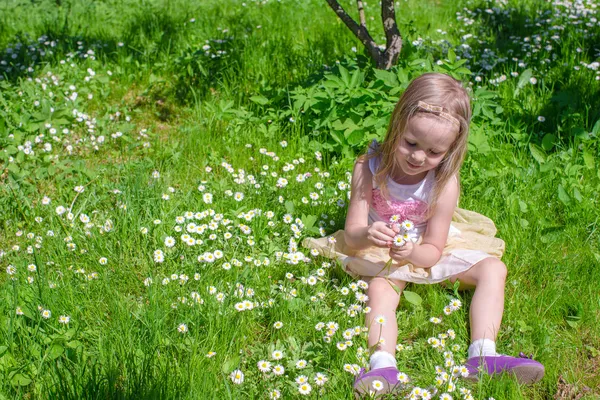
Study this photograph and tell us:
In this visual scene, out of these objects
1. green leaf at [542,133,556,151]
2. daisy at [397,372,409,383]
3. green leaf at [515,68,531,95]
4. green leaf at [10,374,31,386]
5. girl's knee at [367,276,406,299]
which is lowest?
green leaf at [10,374,31,386]

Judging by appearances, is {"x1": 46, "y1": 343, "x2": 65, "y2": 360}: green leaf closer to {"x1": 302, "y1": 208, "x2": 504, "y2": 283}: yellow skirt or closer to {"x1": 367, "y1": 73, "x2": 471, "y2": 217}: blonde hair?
{"x1": 302, "y1": 208, "x2": 504, "y2": 283}: yellow skirt

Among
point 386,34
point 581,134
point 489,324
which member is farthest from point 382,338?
point 386,34

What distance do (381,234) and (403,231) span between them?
203 millimetres

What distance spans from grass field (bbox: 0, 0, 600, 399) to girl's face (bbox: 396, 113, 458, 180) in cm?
59

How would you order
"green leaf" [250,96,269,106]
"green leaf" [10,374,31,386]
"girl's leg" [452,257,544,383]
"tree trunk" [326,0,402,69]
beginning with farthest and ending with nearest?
"green leaf" [250,96,269,106], "tree trunk" [326,0,402,69], "girl's leg" [452,257,544,383], "green leaf" [10,374,31,386]

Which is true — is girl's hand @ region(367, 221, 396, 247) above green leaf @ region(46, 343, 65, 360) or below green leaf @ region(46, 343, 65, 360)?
above

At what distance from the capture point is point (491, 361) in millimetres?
2338

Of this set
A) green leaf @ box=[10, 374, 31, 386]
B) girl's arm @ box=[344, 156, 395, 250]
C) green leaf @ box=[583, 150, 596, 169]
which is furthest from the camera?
green leaf @ box=[583, 150, 596, 169]

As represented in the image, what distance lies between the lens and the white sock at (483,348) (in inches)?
95.6

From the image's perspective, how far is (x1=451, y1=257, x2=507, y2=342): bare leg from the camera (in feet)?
8.30

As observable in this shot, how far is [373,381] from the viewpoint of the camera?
2.22 m

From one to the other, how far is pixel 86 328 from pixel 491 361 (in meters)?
1.57

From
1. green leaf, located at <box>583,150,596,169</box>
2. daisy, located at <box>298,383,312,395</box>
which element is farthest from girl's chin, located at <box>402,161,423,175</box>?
green leaf, located at <box>583,150,596,169</box>

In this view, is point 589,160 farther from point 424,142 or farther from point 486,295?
point 424,142
